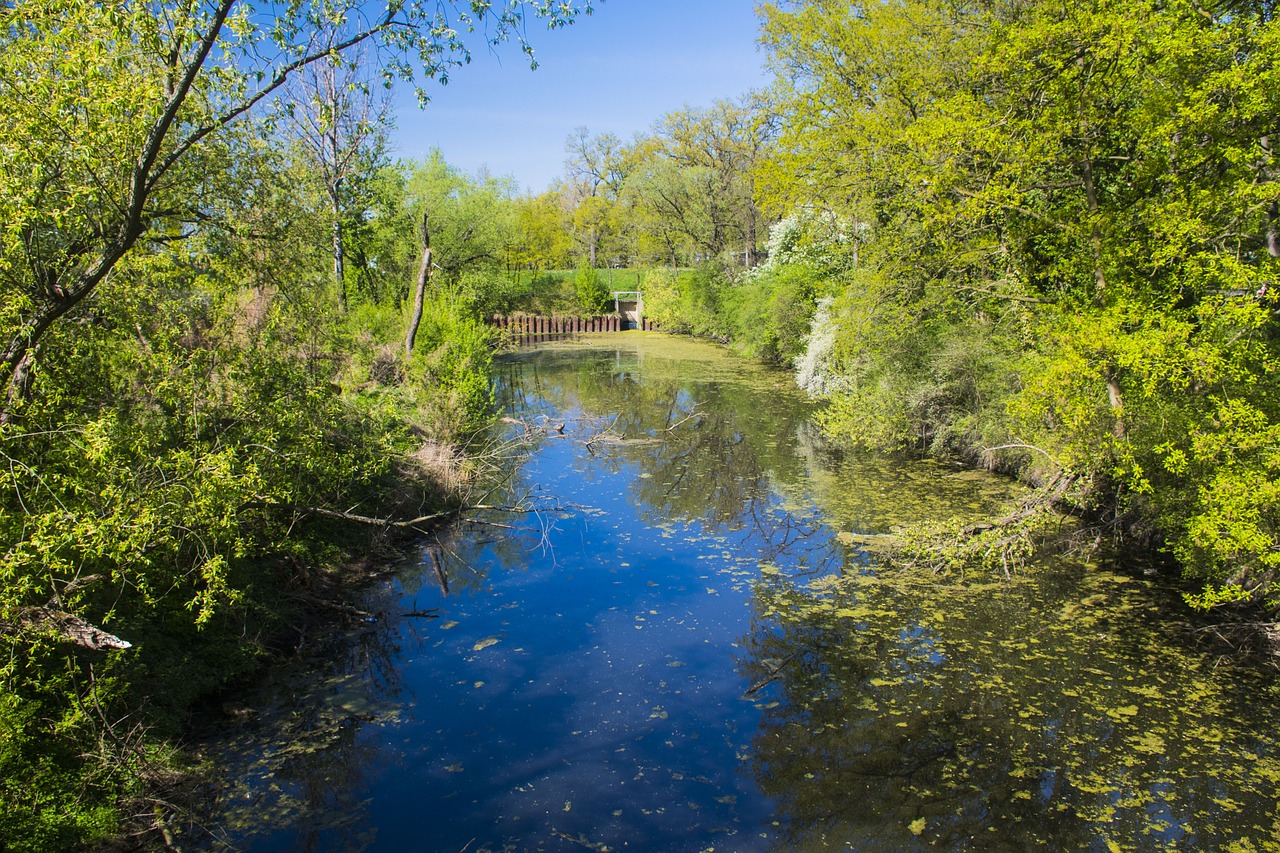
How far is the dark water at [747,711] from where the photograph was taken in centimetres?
564

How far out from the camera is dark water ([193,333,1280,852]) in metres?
5.64

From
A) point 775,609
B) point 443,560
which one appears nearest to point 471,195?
point 443,560

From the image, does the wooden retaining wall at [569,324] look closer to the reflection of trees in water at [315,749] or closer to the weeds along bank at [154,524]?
the weeds along bank at [154,524]

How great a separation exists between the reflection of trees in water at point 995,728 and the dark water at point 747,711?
2 cm

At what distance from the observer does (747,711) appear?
7074 mm

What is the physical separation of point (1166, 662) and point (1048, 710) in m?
1.72

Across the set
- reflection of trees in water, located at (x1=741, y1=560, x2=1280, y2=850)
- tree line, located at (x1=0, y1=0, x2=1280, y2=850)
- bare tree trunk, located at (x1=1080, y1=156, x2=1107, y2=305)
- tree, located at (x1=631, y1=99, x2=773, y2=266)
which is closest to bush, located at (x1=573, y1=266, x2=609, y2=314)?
tree, located at (x1=631, y1=99, x2=773, y2=266)

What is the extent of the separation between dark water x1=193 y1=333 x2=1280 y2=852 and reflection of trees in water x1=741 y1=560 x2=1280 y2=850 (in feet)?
0.08

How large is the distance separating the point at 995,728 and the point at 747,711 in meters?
2.09

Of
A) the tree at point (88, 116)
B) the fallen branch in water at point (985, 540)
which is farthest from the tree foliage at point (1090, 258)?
the tree at point (88, 116)

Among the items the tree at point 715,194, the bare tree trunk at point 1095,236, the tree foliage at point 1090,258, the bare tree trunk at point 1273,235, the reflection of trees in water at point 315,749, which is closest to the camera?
the reflection of trees in water at point 315,749

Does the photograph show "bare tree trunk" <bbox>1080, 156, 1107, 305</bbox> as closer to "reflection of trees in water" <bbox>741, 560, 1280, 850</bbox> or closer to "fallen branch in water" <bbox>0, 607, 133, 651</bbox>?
"reflection of trees in water" <bbox>741, 560, 1280, 850</bbox>

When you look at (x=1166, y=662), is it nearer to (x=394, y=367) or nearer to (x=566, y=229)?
(x=394, y=367)

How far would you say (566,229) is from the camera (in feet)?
205
